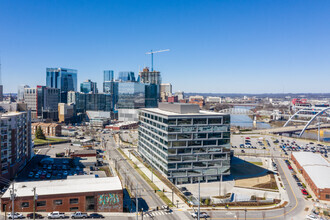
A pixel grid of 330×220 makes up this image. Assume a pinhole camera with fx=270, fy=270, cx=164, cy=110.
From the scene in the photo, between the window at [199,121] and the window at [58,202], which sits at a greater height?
the window at [199,121]

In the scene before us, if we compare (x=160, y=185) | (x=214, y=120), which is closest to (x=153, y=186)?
(x=160, y=185)

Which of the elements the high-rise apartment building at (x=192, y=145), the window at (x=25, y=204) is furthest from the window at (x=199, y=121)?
the window at (x=25, y=204)

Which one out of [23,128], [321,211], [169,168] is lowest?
[321,211]

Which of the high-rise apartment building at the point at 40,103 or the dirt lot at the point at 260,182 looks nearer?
the dirt lot at the point at 260,182

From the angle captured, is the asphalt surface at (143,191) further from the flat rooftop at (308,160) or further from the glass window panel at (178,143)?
the flat rooftop at (308,160)

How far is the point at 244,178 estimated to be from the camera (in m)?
68.8

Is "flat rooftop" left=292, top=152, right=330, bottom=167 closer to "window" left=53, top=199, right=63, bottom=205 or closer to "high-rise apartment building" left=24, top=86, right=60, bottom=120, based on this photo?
"window" left=53, top=199, right=63, bottom=205

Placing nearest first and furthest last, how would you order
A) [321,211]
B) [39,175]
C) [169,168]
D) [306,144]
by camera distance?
[321,211]
[169,168]
[39,175]
[306,144]

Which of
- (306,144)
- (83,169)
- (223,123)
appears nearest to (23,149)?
(83,169)

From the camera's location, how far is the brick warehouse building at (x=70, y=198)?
45406 mm

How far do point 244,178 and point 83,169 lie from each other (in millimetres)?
43661

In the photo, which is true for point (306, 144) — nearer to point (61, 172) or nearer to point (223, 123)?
point (223, 123)

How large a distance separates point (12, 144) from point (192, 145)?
140 feet

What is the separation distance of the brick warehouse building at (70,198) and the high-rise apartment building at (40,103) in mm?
144176
